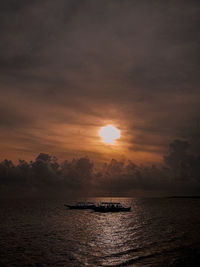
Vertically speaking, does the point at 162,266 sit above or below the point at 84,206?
above

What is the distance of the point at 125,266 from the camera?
3700 cm

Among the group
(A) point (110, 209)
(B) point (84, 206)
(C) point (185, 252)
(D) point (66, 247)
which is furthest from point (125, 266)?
→ (B) point (84, 206)

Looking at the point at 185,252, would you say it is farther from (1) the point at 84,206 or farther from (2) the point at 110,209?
(1) the point at 84,206

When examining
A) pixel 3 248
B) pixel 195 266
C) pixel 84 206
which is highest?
pixel 195 266

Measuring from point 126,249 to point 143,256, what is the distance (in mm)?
6390

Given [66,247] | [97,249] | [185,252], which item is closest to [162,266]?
[185,252]

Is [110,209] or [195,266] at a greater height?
[195,266]

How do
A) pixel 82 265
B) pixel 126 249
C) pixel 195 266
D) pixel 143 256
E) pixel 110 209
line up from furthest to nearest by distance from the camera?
pixel 110 209, pixel 126 249, pixel 143 256, pixel 82 265, pixel 195 266

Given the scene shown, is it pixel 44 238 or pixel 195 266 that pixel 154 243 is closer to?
pixel 195 266

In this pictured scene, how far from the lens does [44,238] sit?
60.9 m

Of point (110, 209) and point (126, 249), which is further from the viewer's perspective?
point (110, 209)

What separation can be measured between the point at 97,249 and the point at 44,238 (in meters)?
18.9

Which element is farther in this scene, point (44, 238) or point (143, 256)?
point (44, 238)

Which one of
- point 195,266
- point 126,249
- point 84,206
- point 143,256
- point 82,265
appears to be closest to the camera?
point 195,266
